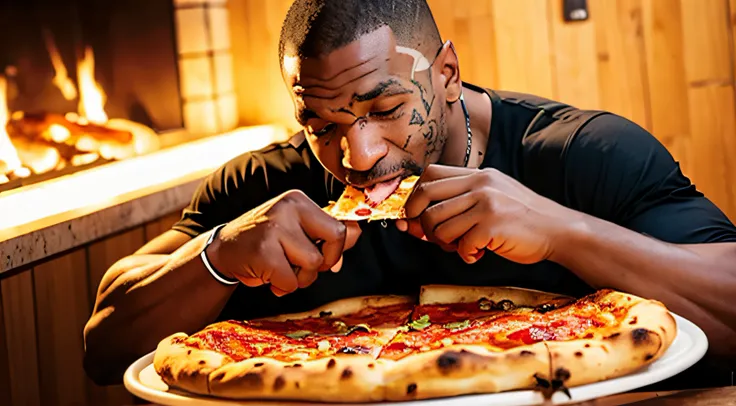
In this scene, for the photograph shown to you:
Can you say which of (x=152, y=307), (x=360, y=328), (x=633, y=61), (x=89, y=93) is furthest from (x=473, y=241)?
(x=633, y=61)

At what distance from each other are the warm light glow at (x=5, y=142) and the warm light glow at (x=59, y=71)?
0.33 metres

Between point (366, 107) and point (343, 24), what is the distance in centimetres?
17

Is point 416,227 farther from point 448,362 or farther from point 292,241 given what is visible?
point 448,362

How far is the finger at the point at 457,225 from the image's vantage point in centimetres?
198

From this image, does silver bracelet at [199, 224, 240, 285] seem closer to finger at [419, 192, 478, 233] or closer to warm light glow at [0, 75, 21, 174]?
finger at [419, 192, 478, 233]

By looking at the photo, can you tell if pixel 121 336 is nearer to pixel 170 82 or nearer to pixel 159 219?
pixel 159 219

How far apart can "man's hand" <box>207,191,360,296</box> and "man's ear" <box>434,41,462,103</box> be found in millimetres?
512

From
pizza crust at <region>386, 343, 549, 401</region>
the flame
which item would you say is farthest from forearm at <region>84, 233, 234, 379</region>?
the flame

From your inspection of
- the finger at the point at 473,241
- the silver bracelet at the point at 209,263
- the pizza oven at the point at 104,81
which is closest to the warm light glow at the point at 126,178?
the pizza oven at the point at 104,81

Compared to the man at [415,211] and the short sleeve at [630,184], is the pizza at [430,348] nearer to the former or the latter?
the man at [415,211]

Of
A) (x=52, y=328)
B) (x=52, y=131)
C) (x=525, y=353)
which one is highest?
→ (x=52, y=131)

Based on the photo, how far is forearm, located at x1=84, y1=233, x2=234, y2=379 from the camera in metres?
2.21

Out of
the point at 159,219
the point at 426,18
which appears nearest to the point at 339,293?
the point at 426,18

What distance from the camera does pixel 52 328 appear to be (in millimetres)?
3260
